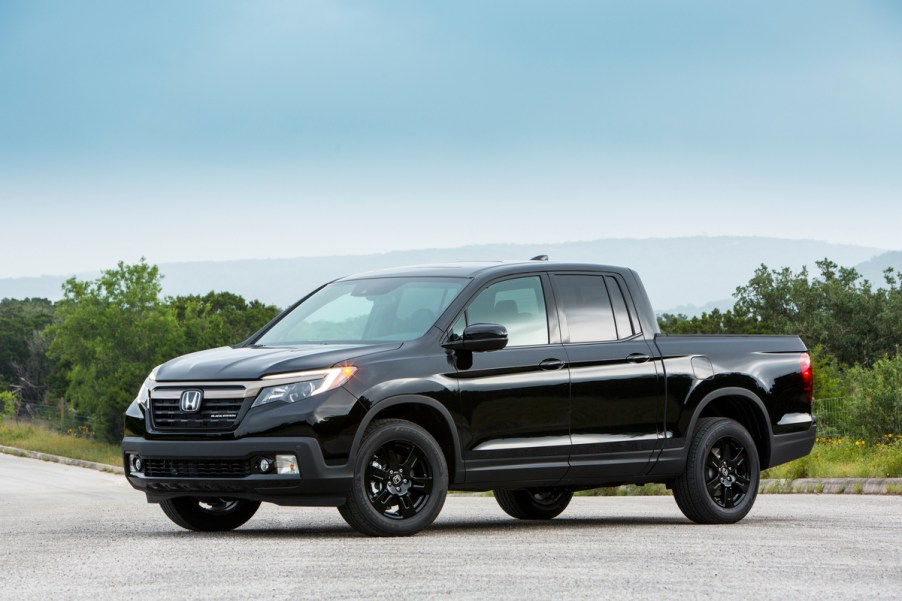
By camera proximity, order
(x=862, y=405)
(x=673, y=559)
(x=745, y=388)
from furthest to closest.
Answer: (x=862, y=405) < (x=745, y=388) < (x=673, y=559)

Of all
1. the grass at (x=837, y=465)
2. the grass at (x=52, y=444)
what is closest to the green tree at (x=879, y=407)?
the grass at (x=837, y=465)

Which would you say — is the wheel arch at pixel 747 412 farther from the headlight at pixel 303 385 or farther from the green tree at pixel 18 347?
the green tree at pixel 18 347

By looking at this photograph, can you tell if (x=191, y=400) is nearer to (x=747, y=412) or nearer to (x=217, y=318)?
(x=747, y=412)

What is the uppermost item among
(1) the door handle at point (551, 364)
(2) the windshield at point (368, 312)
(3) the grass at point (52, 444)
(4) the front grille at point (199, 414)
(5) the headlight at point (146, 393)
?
(2) the windshield at point (368, 312)

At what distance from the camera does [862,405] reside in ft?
93.1

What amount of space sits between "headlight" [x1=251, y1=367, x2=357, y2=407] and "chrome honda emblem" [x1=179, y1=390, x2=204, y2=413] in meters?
0.46

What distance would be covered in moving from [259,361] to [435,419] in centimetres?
132

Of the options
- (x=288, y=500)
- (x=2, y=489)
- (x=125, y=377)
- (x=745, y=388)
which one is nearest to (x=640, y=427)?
(x=745, y=388)

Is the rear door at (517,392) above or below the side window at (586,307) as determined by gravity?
below

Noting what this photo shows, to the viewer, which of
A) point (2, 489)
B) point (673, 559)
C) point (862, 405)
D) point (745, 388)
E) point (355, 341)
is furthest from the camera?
point (2, 489)

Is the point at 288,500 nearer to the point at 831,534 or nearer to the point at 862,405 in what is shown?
the point at 831,534

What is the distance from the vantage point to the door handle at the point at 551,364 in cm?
1098

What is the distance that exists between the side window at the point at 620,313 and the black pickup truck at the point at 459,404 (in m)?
0.02

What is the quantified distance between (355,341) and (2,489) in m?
22.2
